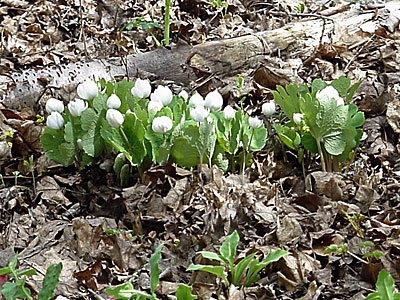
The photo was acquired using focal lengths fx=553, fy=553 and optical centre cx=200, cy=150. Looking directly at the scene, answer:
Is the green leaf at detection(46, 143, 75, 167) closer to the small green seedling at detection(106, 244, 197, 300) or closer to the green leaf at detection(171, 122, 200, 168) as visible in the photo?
the green leaf at detection(171, 122, 200, 168)

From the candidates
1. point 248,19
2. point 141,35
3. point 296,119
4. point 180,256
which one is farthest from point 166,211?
point 248,19

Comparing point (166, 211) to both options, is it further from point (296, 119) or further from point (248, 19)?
point (248, 19)

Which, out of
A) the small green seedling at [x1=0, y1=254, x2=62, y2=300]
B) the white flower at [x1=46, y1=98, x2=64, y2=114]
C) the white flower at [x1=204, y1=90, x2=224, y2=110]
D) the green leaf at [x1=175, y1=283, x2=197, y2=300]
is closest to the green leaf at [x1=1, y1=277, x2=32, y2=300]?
the small green seedling at [x1=0, y1=254, x2=62, y2=300]

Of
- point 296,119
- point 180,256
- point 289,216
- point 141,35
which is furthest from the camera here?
point 141,35

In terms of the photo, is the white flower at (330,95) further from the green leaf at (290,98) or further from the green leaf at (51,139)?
the green leaf at (51,139)

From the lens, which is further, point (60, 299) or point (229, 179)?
point (229, 179)

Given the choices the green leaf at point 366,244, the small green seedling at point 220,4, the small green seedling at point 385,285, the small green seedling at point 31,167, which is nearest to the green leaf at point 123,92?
the small green seedling at point 31,167
